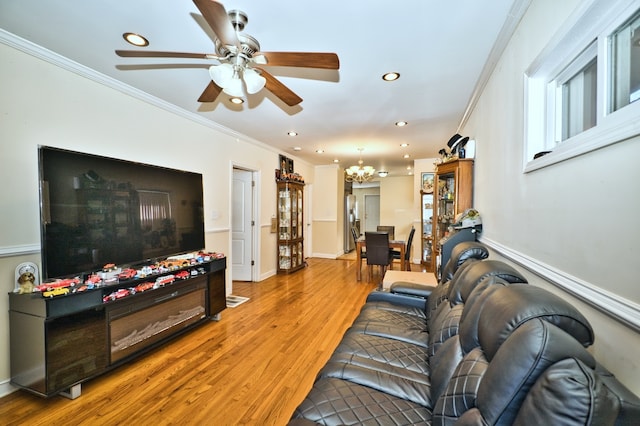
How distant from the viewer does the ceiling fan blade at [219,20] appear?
1.23m

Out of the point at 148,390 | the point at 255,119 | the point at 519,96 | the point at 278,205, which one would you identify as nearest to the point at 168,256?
the point at 148,390

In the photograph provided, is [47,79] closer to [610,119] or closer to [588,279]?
[610,119]

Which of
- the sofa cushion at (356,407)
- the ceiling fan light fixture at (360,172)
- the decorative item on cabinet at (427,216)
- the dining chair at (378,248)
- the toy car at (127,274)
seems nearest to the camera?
the sofa cushion at (356,407)

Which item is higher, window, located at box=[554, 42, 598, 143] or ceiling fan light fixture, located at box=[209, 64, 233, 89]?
ceiling fan light fixture, located at box=[209, 64, 233, 89]

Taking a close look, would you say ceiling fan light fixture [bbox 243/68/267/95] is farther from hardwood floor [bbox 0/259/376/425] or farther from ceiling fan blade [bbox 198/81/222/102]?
hardwood floor [bbox 0/259/376/425]

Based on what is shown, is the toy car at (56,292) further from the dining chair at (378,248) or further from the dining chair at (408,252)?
the dining chair at (408,252)

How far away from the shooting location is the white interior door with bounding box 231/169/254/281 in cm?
491

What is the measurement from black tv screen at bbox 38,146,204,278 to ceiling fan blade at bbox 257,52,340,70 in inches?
68.3

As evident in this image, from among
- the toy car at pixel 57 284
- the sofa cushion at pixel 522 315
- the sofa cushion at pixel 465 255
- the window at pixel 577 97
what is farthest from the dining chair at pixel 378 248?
the toy car at pixel 57 284

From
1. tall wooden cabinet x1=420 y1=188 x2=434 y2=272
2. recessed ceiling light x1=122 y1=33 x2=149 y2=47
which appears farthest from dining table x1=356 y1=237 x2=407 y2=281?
recessed ceiling light x1=122 y1=33 x2=149 y2=47

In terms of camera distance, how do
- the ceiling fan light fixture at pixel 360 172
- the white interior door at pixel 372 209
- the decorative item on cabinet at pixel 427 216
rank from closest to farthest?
the decorative item on cabinet at pixel 427 216, the ceiling fan light fixture at pixel 360 172, the white interior door at pixel 372 209

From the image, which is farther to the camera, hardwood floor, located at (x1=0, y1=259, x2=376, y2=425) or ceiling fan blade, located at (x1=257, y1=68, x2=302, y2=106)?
ceiling fan blade, located at (x1=257, y1=68, x2=302, y2=106)

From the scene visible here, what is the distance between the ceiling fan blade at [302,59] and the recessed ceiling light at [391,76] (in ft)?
3.22

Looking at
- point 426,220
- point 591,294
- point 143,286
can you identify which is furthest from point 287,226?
point 591,294
